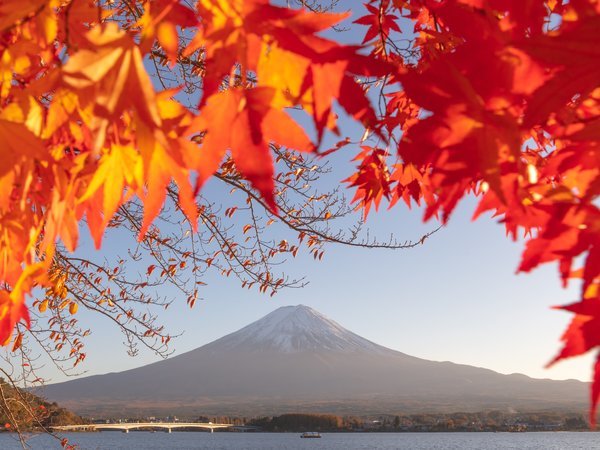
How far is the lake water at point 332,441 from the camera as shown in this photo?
90.9 m

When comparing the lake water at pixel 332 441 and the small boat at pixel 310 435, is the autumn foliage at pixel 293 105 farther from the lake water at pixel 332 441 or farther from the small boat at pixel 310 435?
the small boat at pixel 310 435

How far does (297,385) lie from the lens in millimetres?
112250

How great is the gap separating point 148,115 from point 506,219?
52cm

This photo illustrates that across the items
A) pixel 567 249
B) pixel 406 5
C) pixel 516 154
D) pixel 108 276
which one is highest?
pixel 406 5

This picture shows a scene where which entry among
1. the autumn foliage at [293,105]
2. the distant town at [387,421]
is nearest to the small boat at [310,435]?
the distant town at [387,421]

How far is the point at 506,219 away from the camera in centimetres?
80

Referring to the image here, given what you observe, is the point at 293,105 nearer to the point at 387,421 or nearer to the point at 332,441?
the point at 332,441

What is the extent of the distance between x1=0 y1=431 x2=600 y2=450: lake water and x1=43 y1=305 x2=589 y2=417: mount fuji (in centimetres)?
602

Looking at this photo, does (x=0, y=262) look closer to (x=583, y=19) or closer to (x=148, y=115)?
(x=148, y=115)

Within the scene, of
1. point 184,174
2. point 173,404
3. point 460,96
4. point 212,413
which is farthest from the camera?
point 173,404

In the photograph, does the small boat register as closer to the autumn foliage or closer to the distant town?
the distant town

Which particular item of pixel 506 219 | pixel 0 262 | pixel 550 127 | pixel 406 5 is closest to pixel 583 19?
pixel 506 219

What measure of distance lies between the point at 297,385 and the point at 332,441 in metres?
13.0

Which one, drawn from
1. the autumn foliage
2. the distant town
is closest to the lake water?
the distant town
